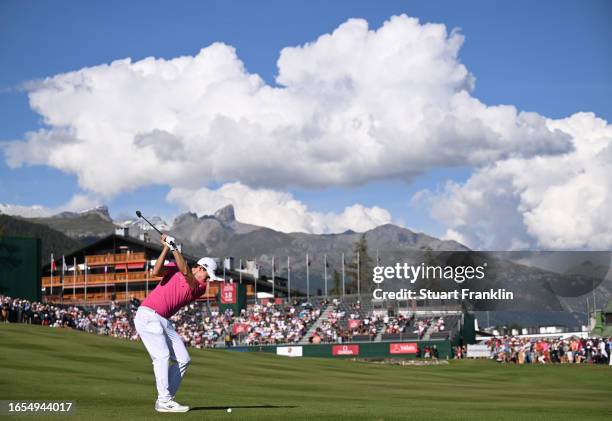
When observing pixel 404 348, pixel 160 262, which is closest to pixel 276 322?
pixel 404 348

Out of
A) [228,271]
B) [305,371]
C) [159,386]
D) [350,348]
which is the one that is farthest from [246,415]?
[228,271]

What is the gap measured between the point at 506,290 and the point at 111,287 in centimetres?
6524

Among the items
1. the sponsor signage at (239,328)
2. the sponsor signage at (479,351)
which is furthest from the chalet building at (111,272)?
the sponsor signage at (479,351)

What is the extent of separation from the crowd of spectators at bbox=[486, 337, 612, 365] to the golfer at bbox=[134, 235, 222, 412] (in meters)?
47.7

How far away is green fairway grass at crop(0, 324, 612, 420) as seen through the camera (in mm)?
16062

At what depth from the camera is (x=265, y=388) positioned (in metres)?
27.7

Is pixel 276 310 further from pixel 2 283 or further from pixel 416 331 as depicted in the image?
pixel 2 283

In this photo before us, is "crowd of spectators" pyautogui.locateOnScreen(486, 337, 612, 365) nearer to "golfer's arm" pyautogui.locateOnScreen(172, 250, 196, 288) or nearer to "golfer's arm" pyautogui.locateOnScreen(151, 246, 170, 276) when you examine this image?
"golfer's arm" pyautogui.locateOnScreen(172, 250, 196, 288)

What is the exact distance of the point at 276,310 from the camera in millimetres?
82688

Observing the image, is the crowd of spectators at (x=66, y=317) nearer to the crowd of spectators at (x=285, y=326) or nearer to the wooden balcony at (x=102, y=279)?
the crowd of spectators at (x=285, y=326)

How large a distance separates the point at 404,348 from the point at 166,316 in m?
57.0

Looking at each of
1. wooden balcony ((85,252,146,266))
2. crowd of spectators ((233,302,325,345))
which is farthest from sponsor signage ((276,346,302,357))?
wooden balcony ((85,252,146,266))

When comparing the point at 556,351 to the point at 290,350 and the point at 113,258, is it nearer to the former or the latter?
the point at 290,350

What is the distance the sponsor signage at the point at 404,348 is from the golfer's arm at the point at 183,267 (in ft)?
186
